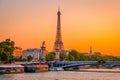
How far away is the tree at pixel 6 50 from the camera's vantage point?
70.9 metres

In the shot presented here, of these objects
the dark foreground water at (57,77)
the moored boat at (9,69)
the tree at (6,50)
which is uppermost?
the tree at (6,50)

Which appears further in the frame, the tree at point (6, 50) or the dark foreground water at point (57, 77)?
the tree at point (6, 50)

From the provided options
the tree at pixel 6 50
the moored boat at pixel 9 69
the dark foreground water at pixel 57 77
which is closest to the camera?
the dark foreground water at pixel 57 77

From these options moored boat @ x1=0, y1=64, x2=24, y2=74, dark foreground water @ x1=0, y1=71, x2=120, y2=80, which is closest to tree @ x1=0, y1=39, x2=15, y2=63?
moored boat @ x1=0, y1=64, x2=24, y2=74

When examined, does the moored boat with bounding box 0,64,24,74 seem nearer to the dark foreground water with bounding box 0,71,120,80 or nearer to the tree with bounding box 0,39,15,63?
the tree with bounding box 0,39,15,63

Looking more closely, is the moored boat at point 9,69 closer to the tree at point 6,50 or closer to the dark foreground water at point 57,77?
the tree at point 6,50

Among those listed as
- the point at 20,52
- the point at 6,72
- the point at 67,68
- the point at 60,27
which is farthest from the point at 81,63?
the point at 20,52

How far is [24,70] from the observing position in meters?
72.3

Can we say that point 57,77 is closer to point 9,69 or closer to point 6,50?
point 9,69

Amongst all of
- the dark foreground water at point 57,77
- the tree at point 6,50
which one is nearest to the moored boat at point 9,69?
the tree at point 6,50

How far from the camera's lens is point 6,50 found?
73500mm

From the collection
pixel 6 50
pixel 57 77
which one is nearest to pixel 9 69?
pixel 6 50

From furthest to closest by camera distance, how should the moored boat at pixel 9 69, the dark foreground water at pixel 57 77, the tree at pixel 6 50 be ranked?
the tree at pixel 6 50 < the moored boat at pixel 9 69 < the dark foreground water at pixel 57 77

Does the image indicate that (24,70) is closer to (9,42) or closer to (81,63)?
(9,42)
